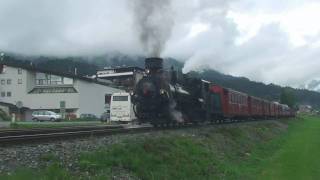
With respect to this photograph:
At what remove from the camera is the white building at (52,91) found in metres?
96.4

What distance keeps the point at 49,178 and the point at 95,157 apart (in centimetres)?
273

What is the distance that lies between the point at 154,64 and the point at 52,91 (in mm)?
70430

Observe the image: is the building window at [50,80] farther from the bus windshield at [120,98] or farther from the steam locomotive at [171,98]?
the steam locomotive at [171,98]

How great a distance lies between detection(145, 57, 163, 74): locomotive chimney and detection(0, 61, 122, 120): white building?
65.2m

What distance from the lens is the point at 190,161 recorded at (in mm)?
18641

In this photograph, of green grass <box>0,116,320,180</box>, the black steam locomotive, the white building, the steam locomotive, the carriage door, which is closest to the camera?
green grass <box>0,116,320,180</box>

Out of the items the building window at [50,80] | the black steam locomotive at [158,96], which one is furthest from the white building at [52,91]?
the black steam locomotive at [158,96]

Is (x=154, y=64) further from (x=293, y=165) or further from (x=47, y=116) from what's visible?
(x=47, y=116)

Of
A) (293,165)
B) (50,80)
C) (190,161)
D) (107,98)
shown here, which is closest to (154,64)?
(293,165)

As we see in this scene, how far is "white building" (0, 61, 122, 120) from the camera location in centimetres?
9638

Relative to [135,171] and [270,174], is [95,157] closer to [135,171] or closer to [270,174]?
[135,171]

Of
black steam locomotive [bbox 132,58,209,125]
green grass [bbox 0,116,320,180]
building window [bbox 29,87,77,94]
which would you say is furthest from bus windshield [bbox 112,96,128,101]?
building window [bbox 29,87,77,94]

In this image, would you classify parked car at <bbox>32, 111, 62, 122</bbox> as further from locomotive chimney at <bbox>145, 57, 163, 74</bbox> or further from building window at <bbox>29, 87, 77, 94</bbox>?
locomotive chimney at <bbox>145, 57, 163, 74</bbox>

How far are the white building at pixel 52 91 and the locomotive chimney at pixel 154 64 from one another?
214 feet
